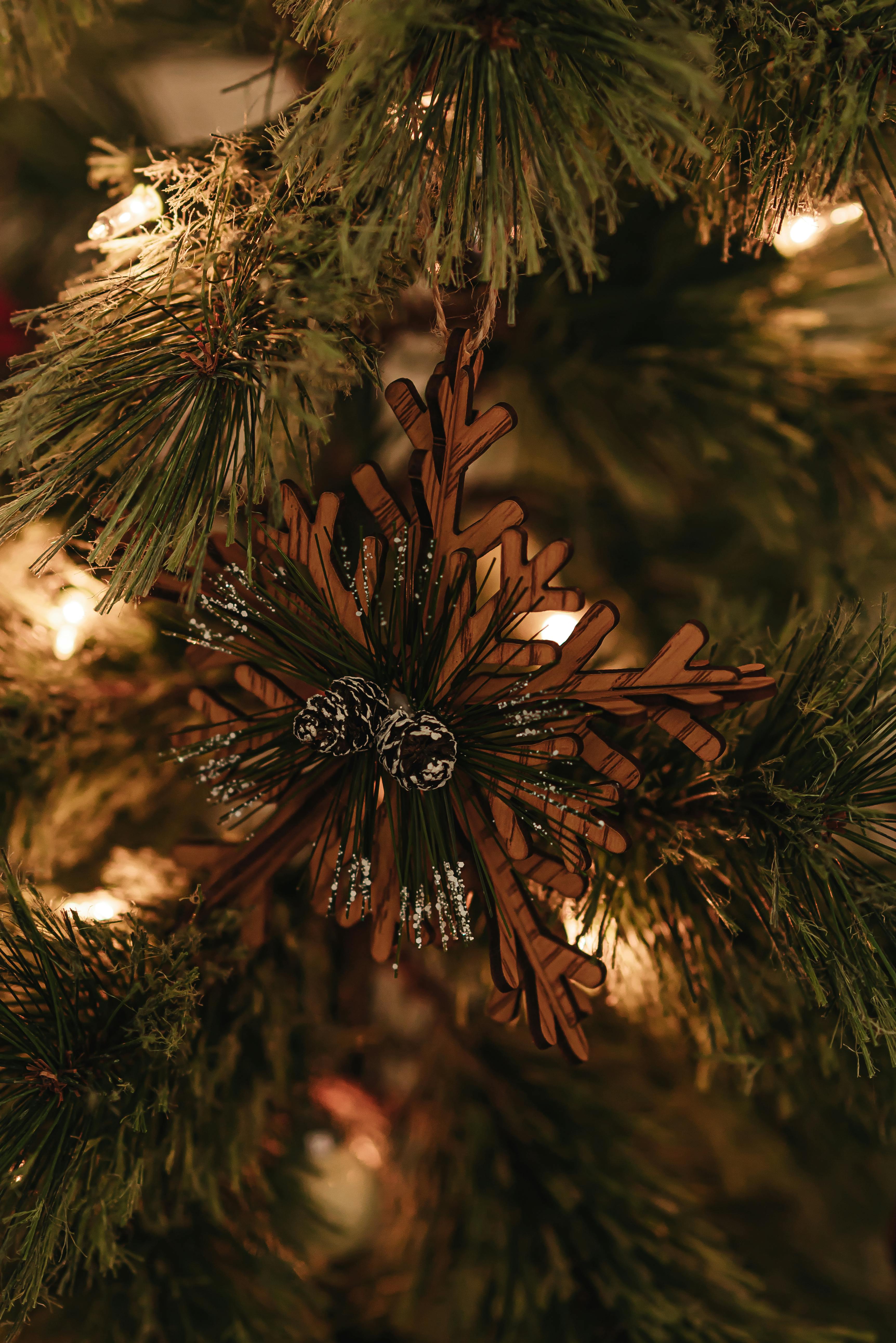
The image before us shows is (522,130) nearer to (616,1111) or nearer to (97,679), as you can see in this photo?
(97,679)

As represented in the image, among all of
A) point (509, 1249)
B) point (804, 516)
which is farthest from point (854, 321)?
point (509, 1249)

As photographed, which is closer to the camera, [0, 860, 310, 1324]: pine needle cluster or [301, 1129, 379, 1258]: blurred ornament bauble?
[0, 860, 310, 1324]: pine needle cluster

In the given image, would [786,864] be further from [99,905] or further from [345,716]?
[99,905]

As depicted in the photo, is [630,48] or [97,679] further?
[97,679]

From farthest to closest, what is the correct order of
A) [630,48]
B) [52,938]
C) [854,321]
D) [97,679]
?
[854,321]
[97,679]
[52,938]
[630,48]

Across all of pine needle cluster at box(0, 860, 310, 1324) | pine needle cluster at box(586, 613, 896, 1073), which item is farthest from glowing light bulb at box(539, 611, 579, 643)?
pine needle cluster at box(0, 860, 310, 1324)

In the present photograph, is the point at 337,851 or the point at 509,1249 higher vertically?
the point at 337,851

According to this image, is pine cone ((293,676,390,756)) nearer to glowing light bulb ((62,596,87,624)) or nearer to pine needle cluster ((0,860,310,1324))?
pine needle cluster ((0,860,310,1324))
